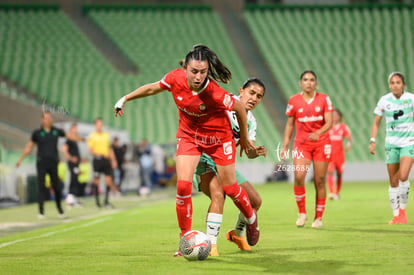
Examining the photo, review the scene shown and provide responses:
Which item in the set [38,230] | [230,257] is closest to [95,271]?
[230,257]

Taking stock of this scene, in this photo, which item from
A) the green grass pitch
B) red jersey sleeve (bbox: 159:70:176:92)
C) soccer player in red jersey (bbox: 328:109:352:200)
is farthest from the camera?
soccer player in red jersey (bbox: 328:109:352:200)

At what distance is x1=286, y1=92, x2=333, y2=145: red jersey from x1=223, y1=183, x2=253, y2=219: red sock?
3510mm

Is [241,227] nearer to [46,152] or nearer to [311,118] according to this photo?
[311,118]

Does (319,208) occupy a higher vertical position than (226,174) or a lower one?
lower

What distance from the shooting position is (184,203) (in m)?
6.94

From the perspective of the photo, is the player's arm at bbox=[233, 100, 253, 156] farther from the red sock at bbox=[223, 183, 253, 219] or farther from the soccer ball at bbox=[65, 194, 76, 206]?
the soccer ball at bbox=[65, 194, 76, 206]

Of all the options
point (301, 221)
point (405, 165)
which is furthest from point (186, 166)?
point (405, 165)

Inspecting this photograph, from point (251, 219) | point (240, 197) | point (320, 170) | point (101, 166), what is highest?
point (101, 166)

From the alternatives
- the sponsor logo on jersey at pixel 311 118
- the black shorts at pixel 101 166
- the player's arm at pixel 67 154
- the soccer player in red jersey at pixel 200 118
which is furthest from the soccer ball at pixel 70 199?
the soccer player in red jersey at pixel 200 118

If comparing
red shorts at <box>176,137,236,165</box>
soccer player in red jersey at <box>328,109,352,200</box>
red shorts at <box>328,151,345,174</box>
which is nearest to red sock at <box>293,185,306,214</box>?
red shorts at <box>176,137,236,165</box>

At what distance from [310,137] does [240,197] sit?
346cm

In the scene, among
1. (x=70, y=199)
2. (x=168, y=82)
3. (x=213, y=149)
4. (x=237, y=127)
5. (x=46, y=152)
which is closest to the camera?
(x=168, y=82)

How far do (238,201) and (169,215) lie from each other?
6.72 metres

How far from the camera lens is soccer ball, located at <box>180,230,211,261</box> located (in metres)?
6.71
